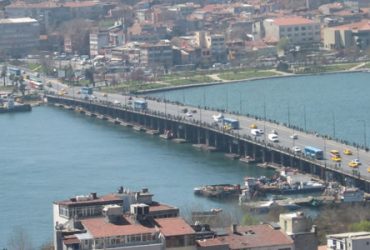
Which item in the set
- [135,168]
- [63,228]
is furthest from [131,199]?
[135,168]

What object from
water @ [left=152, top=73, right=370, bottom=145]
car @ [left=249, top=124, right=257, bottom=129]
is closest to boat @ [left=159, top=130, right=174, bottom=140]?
car @ [left=249, top=124, right=257, bottom=129]

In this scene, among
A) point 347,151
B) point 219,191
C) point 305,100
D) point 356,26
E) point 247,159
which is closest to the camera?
point 219,191

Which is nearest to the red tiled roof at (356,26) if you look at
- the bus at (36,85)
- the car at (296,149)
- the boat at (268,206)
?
the bus at (36,85)

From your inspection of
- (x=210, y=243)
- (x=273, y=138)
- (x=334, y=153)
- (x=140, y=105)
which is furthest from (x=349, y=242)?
(x=140, y=105)

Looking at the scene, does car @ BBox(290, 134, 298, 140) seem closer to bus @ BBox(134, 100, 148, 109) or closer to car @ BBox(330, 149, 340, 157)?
car @ BBox(330, 149, 340, 157)

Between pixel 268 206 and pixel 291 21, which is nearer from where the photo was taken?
pixel 268 206

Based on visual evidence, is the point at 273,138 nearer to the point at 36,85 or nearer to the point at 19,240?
the point at 19,240

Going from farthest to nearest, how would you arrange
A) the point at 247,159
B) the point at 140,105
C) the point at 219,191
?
the point at 140,105
the point at 247,159
the point at 219,191
